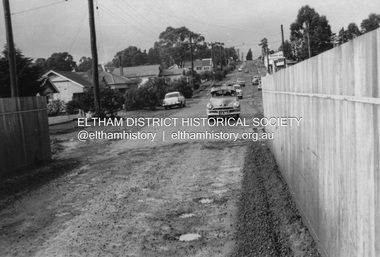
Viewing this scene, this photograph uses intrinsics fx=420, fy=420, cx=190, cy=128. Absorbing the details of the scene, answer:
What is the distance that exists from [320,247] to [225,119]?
1726cm

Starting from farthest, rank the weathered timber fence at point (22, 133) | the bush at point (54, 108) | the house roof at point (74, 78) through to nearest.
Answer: the house roof at point (74, 78) < the bush at point (54, 108) < the weathered timber fence at point (22, 133)

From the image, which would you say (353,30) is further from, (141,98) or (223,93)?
(223,93)

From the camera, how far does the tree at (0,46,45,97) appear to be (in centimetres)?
2923

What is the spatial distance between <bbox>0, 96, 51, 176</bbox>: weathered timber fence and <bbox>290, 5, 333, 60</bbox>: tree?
199 ft

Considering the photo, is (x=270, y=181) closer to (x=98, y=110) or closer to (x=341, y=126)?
(x=341, y=126)

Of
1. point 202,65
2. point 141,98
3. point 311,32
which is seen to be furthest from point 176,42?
point 141,98

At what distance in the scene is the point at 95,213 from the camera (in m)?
7.30

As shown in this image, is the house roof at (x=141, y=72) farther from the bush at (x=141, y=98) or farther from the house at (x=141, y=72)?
the bush at (x=141, y=98)

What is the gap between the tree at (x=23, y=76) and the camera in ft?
95.9

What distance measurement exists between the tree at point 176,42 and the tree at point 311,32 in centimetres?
5889

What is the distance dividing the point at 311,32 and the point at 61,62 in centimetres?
7234

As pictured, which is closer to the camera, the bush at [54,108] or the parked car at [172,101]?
the bush at [54,108]

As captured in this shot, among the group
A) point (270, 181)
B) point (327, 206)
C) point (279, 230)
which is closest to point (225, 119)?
point (270, 181)

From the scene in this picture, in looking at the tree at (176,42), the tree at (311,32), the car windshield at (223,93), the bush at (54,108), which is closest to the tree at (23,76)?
the bush at (54,108)
